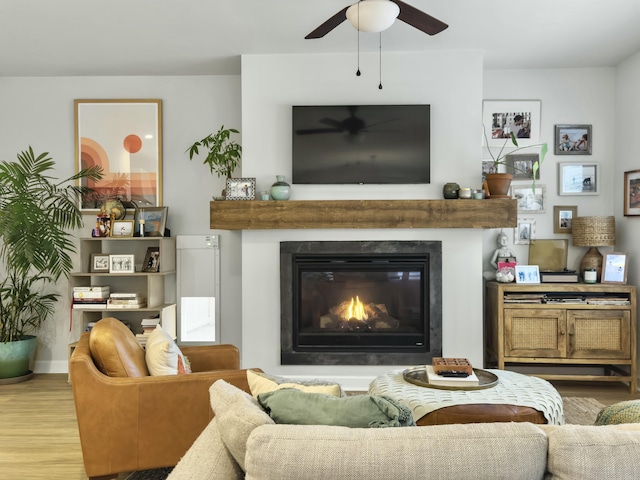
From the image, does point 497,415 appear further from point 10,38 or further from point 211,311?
point 10,38

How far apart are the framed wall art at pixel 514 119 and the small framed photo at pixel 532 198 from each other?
40 cm

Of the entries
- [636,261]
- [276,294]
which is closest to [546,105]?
[636,261]

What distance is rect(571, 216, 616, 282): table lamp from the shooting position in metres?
4.71

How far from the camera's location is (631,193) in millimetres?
4637

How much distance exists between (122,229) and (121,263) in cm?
29

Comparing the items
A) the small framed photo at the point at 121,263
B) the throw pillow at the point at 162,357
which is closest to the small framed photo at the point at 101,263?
the small framed photo at the point at 121,263

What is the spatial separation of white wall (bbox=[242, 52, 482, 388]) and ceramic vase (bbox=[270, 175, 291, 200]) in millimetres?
143

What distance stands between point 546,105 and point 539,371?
7.65ft

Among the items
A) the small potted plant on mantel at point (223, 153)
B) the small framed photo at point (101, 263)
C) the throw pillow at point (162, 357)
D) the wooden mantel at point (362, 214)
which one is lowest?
the throw pillow at point (162, 357)

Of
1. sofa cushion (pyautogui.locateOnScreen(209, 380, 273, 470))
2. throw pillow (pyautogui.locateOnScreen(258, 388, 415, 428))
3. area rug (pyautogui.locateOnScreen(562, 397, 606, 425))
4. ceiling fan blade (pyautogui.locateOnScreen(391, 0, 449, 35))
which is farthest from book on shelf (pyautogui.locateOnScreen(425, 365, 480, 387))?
ceiling fan blade (pyautogui.locateOnScreen(391, 0, 449, 35))

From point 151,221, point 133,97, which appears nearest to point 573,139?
point 151,221

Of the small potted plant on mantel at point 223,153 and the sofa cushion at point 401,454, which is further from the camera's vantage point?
the small potted plant on mantel at point 223,153

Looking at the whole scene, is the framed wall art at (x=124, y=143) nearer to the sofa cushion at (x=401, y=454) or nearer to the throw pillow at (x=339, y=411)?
the throw pillow at (x=339, y=411)

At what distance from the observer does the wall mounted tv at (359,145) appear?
14.9 feet
